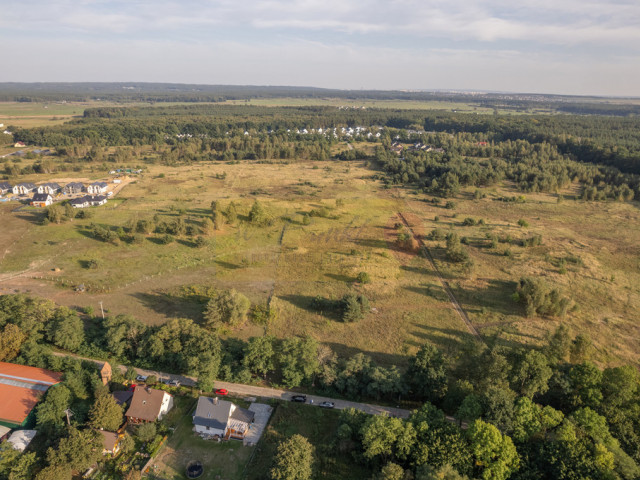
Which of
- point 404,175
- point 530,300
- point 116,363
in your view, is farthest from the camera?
point 404,175

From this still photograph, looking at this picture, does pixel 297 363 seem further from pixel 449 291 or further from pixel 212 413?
pixel 449 291

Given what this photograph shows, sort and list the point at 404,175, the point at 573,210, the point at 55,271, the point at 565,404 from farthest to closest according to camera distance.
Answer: the point at 404,175 → the point at 573,210 → the point at 55,271 → the point at 565,404

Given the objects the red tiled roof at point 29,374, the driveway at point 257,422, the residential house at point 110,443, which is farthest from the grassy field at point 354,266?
the residential house at point 110,443

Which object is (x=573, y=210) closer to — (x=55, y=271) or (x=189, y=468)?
(x=189, y=468)

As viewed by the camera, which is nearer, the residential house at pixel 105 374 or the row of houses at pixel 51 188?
the residential house at pixel 105 374

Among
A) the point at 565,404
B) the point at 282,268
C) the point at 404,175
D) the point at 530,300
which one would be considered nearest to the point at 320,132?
the point at 404,175

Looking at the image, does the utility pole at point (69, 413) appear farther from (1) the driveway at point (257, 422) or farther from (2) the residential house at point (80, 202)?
(2) the residential house at point (80, 202)
